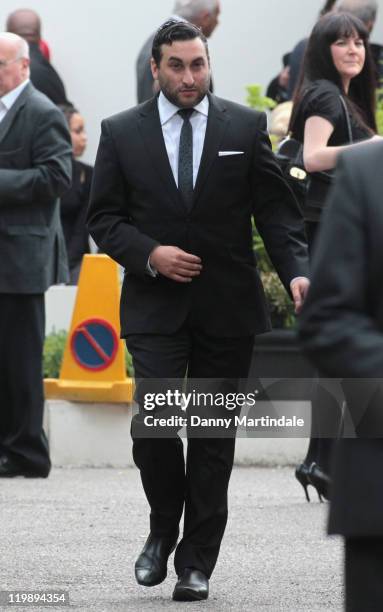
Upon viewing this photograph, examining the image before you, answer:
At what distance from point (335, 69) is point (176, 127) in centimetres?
163

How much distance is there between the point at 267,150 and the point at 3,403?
319cm

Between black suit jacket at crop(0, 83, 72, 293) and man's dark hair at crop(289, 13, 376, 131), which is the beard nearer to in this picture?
man's dark hair at crop(289, 13, 376, 131)

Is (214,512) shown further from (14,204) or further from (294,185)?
(14,204)

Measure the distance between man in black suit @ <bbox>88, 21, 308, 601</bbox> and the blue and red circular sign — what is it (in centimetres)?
342

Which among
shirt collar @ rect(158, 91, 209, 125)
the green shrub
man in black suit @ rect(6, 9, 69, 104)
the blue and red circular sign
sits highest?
shirt collar @ rect(158, 91, 209, 125)

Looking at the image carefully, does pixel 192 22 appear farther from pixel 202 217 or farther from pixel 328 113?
pixel 202 217

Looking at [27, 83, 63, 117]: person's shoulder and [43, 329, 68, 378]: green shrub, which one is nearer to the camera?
[27, 83, 63, 117]: person's shoulder

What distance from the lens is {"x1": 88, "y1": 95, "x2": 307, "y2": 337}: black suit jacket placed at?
5656 mm

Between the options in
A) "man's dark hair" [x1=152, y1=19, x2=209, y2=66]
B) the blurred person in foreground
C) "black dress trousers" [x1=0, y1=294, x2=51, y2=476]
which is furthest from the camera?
the blurred person in foreground

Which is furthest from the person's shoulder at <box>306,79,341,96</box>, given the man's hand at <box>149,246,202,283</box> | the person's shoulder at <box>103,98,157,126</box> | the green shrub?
the green shrub

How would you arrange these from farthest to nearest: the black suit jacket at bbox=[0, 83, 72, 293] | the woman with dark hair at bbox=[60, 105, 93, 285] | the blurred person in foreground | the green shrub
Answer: the woman with dark hair at bbox=[60, 105, 93, 285], the green shrub, the blurred person in foreground, the black suit jacket at bbox=[0, 83, 72, 293]

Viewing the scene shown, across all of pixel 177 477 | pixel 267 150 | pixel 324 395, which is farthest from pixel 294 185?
pixel 177 477

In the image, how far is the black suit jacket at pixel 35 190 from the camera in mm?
8289

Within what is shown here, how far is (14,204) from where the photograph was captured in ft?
27.1
